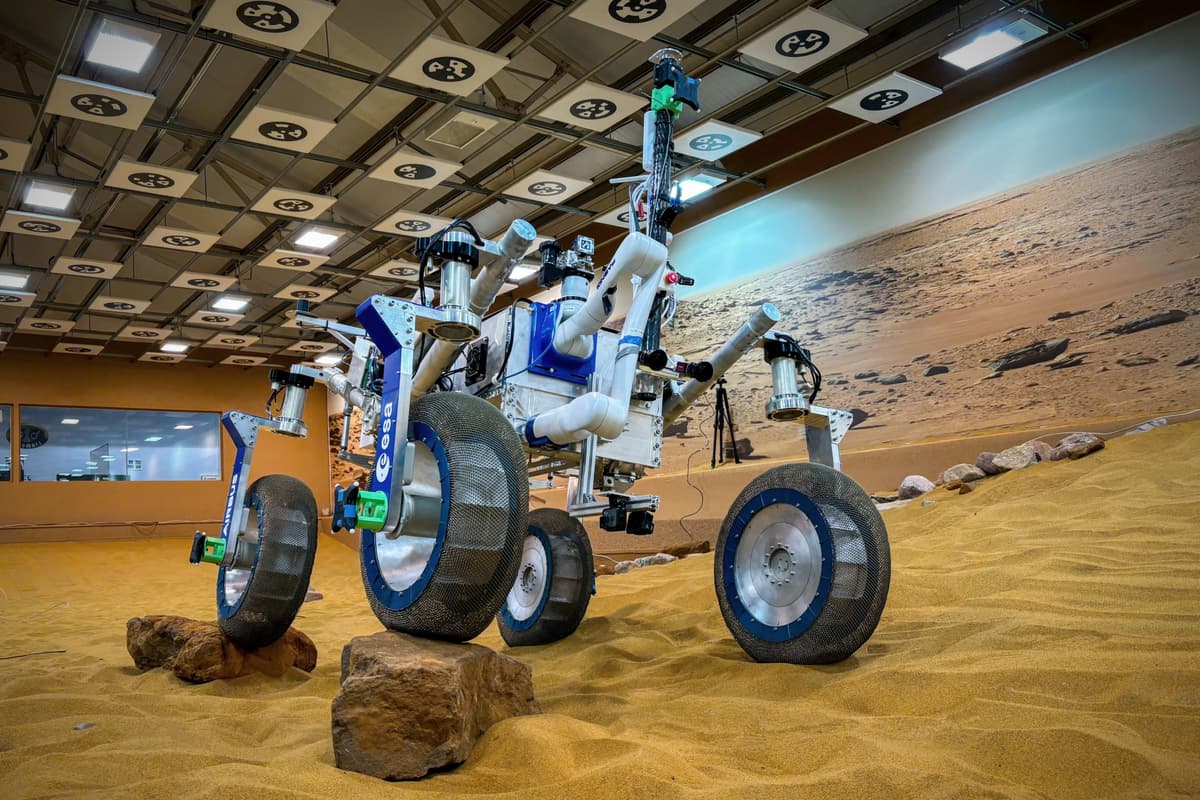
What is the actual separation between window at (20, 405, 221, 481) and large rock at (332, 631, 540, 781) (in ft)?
50.9

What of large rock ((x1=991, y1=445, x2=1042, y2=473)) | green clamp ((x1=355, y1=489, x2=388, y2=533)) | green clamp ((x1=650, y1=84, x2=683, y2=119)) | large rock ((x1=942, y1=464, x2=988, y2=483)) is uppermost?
green clamp ((x1=650, y1=84, x2=683, y2=119))

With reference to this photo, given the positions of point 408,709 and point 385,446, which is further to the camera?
point 385,446

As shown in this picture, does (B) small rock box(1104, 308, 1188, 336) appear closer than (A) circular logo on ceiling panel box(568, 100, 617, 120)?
Yes

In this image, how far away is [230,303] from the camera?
11836 mm

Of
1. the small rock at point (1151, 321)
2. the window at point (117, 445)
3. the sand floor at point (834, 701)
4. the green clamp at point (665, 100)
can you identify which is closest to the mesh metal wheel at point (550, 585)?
Answer: the sand floor at point (834, 701)

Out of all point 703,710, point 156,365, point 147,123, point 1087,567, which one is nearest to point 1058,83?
point 1087,567

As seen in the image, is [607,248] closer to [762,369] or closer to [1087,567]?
[762,369]

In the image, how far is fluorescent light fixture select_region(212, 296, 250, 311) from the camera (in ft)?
38.5

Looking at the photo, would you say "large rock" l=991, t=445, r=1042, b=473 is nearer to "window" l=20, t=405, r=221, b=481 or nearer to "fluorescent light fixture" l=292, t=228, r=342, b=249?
"fluorescent light fixture" l=292, t=228, r=342, b=249

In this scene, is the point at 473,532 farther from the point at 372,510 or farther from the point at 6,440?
the point at 6,440

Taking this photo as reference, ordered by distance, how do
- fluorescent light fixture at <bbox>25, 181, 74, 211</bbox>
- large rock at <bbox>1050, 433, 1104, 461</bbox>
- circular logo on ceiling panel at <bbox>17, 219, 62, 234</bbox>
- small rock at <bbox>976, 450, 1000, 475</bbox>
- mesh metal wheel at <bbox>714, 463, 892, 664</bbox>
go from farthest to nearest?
1. circular logo on ceiling panel at <bbox>17, 219, 62, 234</bbox>
2. fluorescent light fixture at <bbox>25, 181, 74, 211</bbox>
3. small rock at <bbox>976, 450, 1000, 475</bbox>
4. large rock at <bbox>1050, 433, 1104, 461</bbox>
5. mesh metal wheel at <bbox>714, 463, 892, 664</bbox>

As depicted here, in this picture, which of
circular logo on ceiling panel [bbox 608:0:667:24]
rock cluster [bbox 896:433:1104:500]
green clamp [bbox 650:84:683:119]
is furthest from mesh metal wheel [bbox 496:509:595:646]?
circular logo on ceiling panel [bbox 608:0:667:24]

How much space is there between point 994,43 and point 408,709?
6769 millimetres

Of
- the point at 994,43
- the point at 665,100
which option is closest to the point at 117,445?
the point at 665,100
